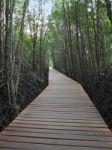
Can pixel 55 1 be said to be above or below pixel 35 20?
above

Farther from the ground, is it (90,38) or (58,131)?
(90,38)

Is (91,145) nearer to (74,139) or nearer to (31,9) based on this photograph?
(74,139)

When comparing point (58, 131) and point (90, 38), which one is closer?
point (58, 131)

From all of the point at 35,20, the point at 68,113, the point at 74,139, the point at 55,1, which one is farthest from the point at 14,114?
the point at 55,1

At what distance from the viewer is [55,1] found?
1537 centimetres

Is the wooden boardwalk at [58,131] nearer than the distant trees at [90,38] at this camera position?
Yes

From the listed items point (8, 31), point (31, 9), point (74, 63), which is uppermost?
point (31, 9)

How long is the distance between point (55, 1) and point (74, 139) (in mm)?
12986

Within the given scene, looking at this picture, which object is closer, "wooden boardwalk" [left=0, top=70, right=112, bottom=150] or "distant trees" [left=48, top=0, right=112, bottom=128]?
"wooden boardwalk" [left=0, top=70, right=112, bottom=150]

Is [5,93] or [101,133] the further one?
[5,93]

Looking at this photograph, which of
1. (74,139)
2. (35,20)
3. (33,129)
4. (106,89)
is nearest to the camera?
(74,139)

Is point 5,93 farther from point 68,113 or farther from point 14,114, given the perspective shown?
point 68,113

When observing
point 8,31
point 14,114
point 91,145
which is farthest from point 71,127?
point 8,31

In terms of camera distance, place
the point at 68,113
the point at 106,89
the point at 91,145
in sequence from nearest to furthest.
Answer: the point at 91,145
the point at 68,113
the point at 106,89
